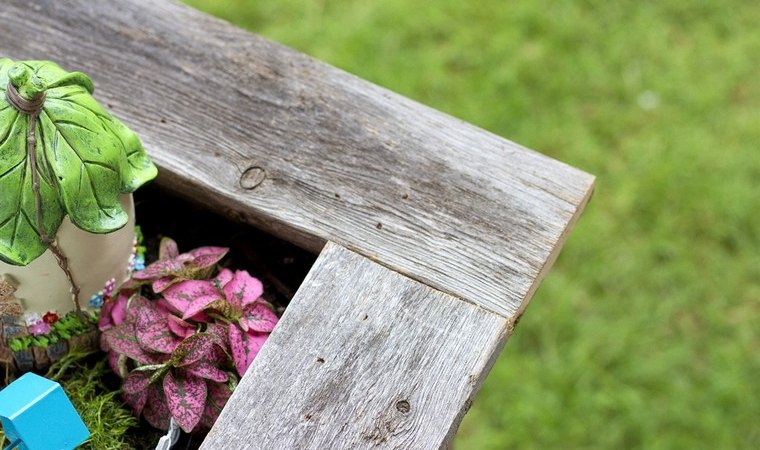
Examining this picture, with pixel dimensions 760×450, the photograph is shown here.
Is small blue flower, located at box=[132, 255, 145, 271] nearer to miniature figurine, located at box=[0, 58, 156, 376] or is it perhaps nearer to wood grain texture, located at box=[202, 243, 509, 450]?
miniature figurine, located at box=[0, 58, 156, 376]

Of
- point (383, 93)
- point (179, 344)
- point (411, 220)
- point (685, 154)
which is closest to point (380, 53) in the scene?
point (685, 154)

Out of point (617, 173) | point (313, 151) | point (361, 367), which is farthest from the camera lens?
point (617, 173)

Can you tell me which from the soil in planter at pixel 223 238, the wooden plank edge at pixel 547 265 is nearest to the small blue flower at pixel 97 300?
the soil in planter at pixel 223 238

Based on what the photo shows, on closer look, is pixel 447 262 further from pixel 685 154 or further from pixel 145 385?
pixel 685 154

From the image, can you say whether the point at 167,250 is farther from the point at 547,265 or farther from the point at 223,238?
the point at 547,265

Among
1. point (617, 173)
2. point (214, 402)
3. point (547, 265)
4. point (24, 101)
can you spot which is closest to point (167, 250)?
point (214, 402)

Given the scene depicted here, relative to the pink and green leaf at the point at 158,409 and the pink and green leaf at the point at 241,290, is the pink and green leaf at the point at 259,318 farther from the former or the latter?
the pink and green leaf at the point at 158,409
